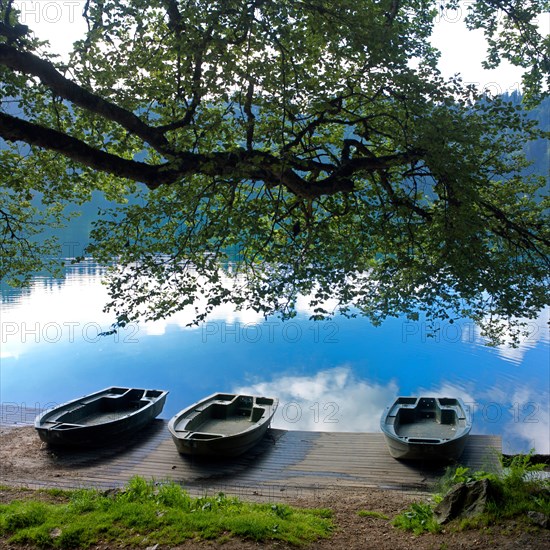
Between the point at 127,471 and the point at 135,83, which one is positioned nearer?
the point at 135,83

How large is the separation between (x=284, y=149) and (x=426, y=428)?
8.58 metres

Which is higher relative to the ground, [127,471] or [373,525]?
[373,525]

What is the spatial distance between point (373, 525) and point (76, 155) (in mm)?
4954

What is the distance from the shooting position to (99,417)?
41.6 ft

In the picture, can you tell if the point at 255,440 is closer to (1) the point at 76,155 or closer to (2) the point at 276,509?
(2) the point at 276,509

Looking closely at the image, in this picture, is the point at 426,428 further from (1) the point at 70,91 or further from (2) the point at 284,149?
(1) the point at 70,91

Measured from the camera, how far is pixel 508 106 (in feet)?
19.7

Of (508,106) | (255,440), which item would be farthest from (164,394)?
(508,106)

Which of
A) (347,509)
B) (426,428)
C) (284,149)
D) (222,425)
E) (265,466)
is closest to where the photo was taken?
(284,149)

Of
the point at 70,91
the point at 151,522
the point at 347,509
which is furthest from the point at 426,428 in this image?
the point at 70,91

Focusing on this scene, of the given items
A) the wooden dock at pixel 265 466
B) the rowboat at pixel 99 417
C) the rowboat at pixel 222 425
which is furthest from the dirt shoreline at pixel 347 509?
the rowboat at pixel 222 425

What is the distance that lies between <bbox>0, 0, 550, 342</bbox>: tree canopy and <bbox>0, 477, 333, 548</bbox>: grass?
2.05 meters

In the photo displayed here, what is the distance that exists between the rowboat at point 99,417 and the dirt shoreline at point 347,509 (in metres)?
0.51

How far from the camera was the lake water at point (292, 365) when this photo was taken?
16.7 metres
